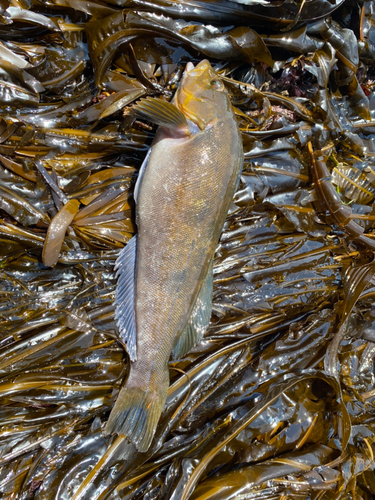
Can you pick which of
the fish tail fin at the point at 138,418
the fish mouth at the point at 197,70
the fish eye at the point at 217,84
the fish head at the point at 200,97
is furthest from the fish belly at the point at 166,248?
the fish mouth at the point at 197,70

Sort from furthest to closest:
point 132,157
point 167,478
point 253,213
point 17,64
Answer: point 253,213 → point 132,157 → point 167,478 → point 17,64

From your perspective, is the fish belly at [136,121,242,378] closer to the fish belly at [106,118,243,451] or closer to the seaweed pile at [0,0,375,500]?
the fish belly at [106,118,243,451]

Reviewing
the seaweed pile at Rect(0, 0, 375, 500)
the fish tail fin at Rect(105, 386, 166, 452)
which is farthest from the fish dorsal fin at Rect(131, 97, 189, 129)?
the fish tail fin at Rect(105, 386, 166, 452)

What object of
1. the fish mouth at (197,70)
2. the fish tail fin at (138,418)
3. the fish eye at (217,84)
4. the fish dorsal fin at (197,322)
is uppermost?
the fish mouth at (197,70)

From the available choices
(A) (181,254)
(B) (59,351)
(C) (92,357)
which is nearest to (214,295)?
(A) (181,254)

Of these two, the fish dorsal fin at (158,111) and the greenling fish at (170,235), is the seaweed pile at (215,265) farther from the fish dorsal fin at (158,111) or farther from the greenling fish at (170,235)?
the fish dorsal fin at (158,111)

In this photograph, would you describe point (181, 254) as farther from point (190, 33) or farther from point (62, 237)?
point (190, 33)

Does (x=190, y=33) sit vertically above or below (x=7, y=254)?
above
